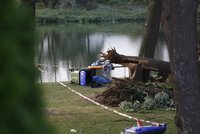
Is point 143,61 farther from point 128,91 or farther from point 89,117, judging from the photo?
point 89,117

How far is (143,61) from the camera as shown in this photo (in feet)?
40.6

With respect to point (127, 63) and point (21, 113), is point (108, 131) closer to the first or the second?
point (127, 63)

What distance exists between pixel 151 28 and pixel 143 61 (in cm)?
135

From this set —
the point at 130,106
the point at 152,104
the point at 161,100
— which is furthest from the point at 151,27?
the point at 130,106

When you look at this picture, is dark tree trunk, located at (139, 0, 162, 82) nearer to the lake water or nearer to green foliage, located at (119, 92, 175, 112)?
green foliage, located at (119, 92, 175, 112)

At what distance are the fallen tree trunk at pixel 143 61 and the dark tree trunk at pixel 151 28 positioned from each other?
45cm

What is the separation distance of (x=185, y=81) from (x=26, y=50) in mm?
4938

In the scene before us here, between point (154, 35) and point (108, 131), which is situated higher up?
point (154, 35)

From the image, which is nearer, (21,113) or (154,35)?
(21,113)

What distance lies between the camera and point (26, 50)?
427 millimetres

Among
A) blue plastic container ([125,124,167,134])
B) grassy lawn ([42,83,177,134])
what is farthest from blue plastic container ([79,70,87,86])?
blue plastic container ([125,124,167,134])

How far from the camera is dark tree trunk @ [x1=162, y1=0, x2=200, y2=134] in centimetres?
511

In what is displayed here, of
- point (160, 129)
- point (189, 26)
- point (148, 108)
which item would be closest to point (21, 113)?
point (189, 26)

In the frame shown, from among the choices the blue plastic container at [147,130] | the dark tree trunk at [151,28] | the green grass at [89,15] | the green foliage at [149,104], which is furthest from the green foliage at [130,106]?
the green grass at [89,15]
